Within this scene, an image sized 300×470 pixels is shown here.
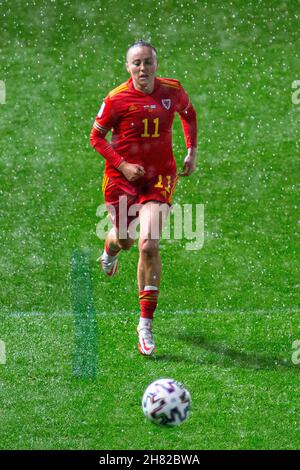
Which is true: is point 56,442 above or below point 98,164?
below

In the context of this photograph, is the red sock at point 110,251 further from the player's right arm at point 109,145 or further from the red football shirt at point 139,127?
the player's right arm at point 109,145

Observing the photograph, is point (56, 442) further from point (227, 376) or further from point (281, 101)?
point (281, 101)

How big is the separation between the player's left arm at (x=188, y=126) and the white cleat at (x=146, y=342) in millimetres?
1357

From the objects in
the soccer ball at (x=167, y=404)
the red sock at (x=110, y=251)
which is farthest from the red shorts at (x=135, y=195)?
the soccer ball at (x=167, y=404)

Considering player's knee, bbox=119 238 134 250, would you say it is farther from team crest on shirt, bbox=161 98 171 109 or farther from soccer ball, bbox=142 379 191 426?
soccer ball, bbox=142 379 191 426

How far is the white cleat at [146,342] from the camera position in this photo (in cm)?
898

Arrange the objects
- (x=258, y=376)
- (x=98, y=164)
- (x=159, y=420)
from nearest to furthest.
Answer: (x=159, y=420) → (x=258, y=376) → (x=98, y=164)

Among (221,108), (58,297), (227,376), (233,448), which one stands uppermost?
(221,108)

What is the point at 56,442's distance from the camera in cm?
774

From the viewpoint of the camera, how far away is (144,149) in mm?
9266

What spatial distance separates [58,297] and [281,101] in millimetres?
4443

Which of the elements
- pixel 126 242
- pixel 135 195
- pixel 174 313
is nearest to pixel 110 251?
pixel 126 242

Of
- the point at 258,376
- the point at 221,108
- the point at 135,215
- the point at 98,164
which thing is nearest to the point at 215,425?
the point at 258,376

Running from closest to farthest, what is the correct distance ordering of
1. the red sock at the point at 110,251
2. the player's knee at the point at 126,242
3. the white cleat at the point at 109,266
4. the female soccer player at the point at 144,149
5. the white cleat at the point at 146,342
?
the white cleat at the point at 146,342
the female soccer player at the point at 144,149
the player's knee at the point at 126,242
the red sock at the point at 110,251
the white cleat at the point at 109,266
